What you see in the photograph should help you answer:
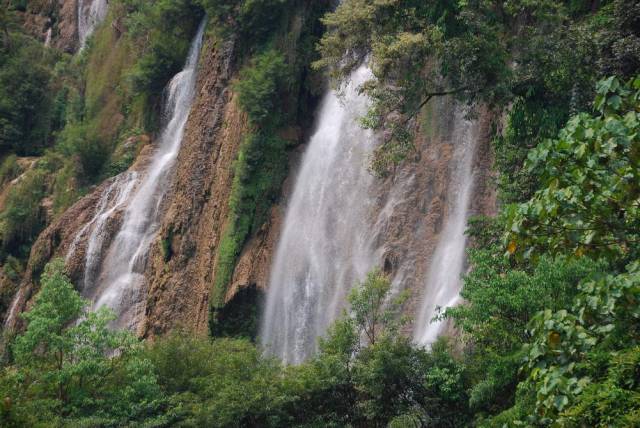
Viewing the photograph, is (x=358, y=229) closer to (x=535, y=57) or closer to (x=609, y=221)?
(x=535, y=57)

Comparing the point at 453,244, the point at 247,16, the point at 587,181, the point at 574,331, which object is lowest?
the point at 574,331

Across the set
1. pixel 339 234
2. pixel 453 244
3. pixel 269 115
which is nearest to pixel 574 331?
pixel 453 244

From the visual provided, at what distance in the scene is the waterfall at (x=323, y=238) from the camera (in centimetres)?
2197

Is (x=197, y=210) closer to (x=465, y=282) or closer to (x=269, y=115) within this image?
(x=269, y=115)

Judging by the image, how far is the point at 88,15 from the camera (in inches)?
2024

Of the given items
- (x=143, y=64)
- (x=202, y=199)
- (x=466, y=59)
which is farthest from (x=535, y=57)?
(x=143, y=64)

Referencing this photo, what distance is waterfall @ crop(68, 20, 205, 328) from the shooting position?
2866 cm

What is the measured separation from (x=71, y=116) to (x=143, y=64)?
350 inches

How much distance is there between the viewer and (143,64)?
34.9 meters

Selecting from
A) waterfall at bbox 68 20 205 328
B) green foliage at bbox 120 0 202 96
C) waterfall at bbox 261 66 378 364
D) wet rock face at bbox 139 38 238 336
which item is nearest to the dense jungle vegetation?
wet rock face at bbox 139 38 238 336

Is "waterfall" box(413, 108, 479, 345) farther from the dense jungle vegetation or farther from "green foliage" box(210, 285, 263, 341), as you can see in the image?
"green foliage" box(210, 285, 263, 341)

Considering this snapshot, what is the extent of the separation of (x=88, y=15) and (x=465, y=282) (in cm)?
4432

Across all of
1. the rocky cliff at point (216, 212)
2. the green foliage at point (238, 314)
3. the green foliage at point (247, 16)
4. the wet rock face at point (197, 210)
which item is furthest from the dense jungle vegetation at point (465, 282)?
the wet rock face at point (197, 210)

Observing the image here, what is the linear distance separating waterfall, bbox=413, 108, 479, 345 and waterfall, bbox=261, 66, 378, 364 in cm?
239
